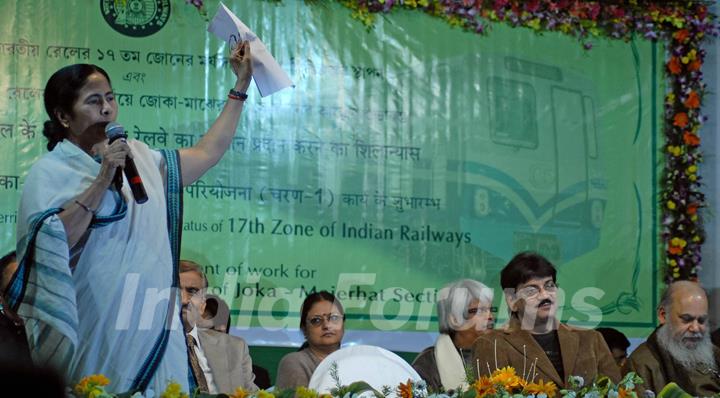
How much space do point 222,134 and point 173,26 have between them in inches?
118

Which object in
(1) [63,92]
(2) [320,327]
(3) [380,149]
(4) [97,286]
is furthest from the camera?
(3) [380,149]

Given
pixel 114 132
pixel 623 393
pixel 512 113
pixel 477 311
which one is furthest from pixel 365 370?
pixel 512 113

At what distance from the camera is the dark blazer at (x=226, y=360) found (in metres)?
4.37

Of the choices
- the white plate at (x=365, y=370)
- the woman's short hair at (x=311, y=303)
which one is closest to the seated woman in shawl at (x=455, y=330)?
Result: the woman's short hair at (x=311, y=303)

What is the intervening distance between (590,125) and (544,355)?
8.55 feet

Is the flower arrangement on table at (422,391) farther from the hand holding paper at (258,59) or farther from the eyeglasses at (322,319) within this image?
the eyeglasses at (322,319)

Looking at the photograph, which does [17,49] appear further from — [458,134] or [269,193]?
[458,134]

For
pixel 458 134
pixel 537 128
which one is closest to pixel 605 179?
pixel 537 128

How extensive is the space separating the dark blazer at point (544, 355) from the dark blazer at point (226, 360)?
1063 millimetres

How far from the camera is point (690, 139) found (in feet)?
20.8

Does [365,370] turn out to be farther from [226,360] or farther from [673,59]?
[673,59]

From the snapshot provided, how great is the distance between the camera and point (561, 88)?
20.3 ft

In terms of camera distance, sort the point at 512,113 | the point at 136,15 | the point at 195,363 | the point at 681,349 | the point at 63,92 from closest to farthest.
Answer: the point at 63,92, the point at 195,363, the point at 681,349, the point at 136,15, the point at 512,113

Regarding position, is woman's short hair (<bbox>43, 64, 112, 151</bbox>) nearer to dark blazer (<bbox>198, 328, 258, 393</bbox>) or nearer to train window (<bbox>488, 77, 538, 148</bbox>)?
dark blazer (<bbox>198, 328, 258, 393</bbox>)
